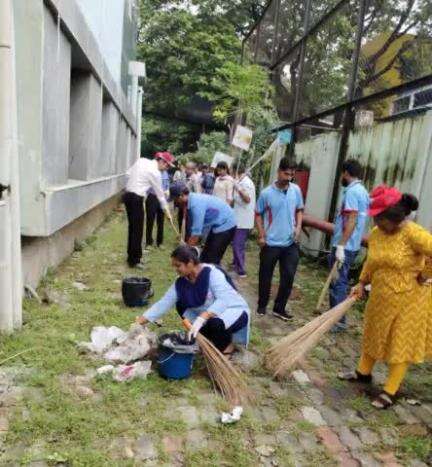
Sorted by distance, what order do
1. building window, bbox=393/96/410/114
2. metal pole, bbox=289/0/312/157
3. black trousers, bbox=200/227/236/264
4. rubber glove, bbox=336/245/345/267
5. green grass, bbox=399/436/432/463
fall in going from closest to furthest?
green grass, bbox=399/436/432/463
rubber glove, bbox=336/245/345/267
black trousers, bbox=200/227/236/264
building window, bbox=393/96/410/114
metal pole, bbox=289/0/312/157

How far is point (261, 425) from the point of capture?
316 cm

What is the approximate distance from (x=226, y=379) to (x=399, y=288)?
4.78 feet

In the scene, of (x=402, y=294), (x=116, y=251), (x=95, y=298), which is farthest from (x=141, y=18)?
(x=402, y=294)

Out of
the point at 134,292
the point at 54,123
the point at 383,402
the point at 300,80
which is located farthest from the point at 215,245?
the point at 300,80

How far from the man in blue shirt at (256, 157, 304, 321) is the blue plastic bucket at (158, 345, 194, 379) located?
6.59 feet

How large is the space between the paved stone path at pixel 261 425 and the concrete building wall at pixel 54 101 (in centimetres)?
258

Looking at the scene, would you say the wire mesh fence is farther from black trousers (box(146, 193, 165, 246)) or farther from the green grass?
the green grass

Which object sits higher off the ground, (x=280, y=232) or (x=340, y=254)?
(x=280, y=232)

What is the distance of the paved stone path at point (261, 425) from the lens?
276cm

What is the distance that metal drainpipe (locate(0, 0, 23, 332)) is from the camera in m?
3.64

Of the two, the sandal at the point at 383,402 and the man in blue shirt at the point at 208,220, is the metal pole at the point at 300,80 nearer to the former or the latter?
the man in blue shirt at the point at 208,220

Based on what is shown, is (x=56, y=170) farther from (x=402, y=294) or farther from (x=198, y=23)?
(x=198, y=23)

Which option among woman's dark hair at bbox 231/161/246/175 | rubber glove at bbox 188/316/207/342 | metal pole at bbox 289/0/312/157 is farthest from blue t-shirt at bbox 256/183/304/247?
metal pole at bbox 289/0/312/157

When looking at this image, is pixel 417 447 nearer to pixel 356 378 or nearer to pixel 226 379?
pixel 356 378
